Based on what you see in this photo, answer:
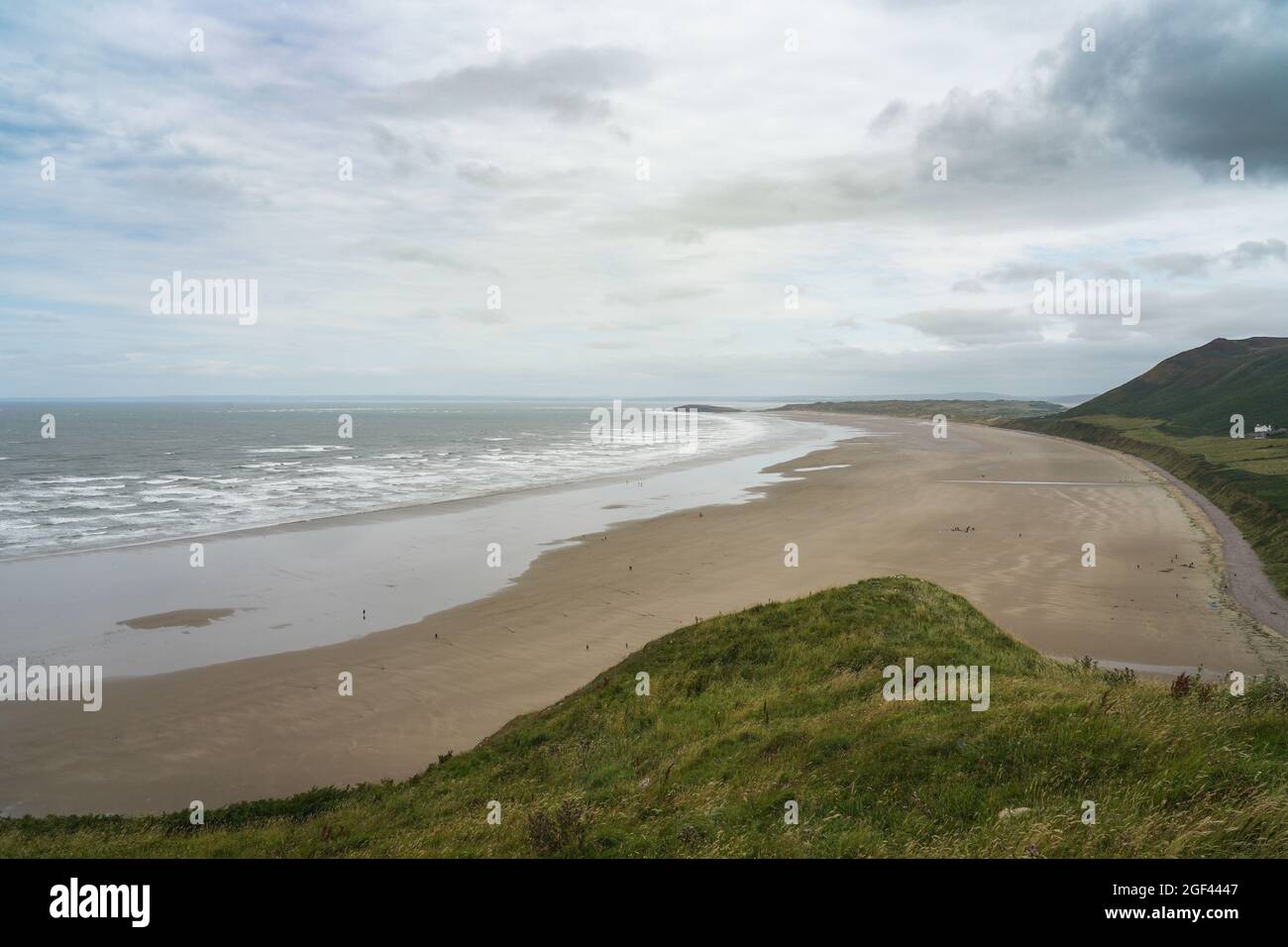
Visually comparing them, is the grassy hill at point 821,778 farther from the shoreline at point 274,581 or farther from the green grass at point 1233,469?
the green grass at point 1233,469

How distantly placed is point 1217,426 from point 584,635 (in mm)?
89118

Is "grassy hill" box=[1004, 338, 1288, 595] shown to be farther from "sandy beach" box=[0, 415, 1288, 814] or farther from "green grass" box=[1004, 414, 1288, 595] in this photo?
"sandy beach" box=[0, 415, 1288, 814]

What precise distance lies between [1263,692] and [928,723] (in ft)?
17.1

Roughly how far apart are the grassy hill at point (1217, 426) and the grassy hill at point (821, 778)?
21918 mm

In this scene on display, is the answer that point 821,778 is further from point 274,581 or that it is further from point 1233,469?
point 1233,469

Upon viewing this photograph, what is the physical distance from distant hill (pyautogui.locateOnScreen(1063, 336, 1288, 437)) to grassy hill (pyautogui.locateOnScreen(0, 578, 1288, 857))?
3393 inches

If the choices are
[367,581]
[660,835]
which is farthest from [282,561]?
[660,835]

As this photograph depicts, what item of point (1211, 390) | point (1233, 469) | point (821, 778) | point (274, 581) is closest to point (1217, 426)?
point (1211, 390)

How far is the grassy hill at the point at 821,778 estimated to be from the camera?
6.85 metres

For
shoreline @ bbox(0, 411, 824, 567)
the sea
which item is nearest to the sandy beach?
shoreline @ bbox(0, 411, 824, 567)

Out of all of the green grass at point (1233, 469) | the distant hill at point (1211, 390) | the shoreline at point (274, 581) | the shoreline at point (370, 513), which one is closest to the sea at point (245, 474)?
the shoreline at point (370, 513)

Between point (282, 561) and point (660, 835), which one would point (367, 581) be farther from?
point (660, 835)

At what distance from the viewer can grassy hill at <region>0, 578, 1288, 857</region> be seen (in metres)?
6.85

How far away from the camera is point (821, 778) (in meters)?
8.88
